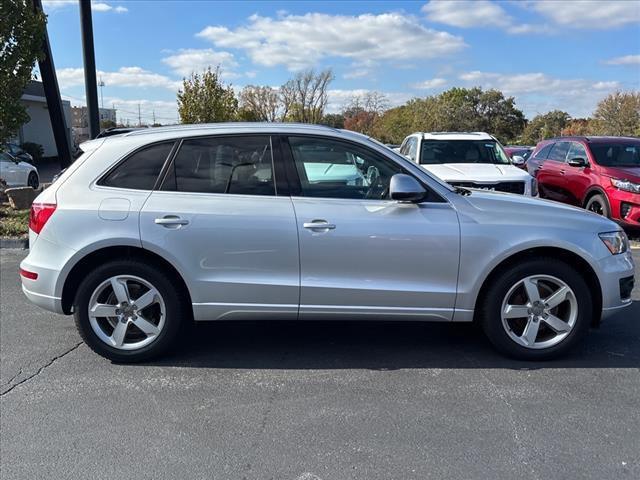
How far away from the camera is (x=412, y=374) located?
391 cm

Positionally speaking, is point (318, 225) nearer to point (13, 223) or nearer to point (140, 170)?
point (140, 170)

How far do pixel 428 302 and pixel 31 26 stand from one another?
894 centimetres

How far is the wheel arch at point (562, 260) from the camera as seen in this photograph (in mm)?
3977

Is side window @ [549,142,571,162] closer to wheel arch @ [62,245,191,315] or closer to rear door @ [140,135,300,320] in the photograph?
rear door @ [140,135,300,320]

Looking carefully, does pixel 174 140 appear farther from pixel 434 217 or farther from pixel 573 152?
pixel 573 152

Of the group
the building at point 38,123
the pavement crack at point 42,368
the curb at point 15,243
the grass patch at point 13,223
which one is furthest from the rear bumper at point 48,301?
the building at point 38,123

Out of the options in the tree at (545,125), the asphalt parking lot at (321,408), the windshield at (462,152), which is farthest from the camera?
the tree at (545,125)

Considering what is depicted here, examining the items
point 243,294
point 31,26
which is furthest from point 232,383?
point 31,26

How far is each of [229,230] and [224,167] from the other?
1.73 feet

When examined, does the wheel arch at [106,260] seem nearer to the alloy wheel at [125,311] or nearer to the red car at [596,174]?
the alloy wheel at [125,311]

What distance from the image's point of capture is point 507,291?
155 inches

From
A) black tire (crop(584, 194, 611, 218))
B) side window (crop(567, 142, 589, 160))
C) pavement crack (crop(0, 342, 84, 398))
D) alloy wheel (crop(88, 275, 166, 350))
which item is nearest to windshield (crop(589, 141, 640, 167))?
side window (crop(567, 142, 589, 160))

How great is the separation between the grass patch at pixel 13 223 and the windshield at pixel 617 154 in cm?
1028

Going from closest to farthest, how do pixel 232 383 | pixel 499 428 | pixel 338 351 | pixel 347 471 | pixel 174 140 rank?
Answer: pixel 347 471 < pixel 499 428 < pixel 232 383 < pixel 174 140 < pixel 338 351
